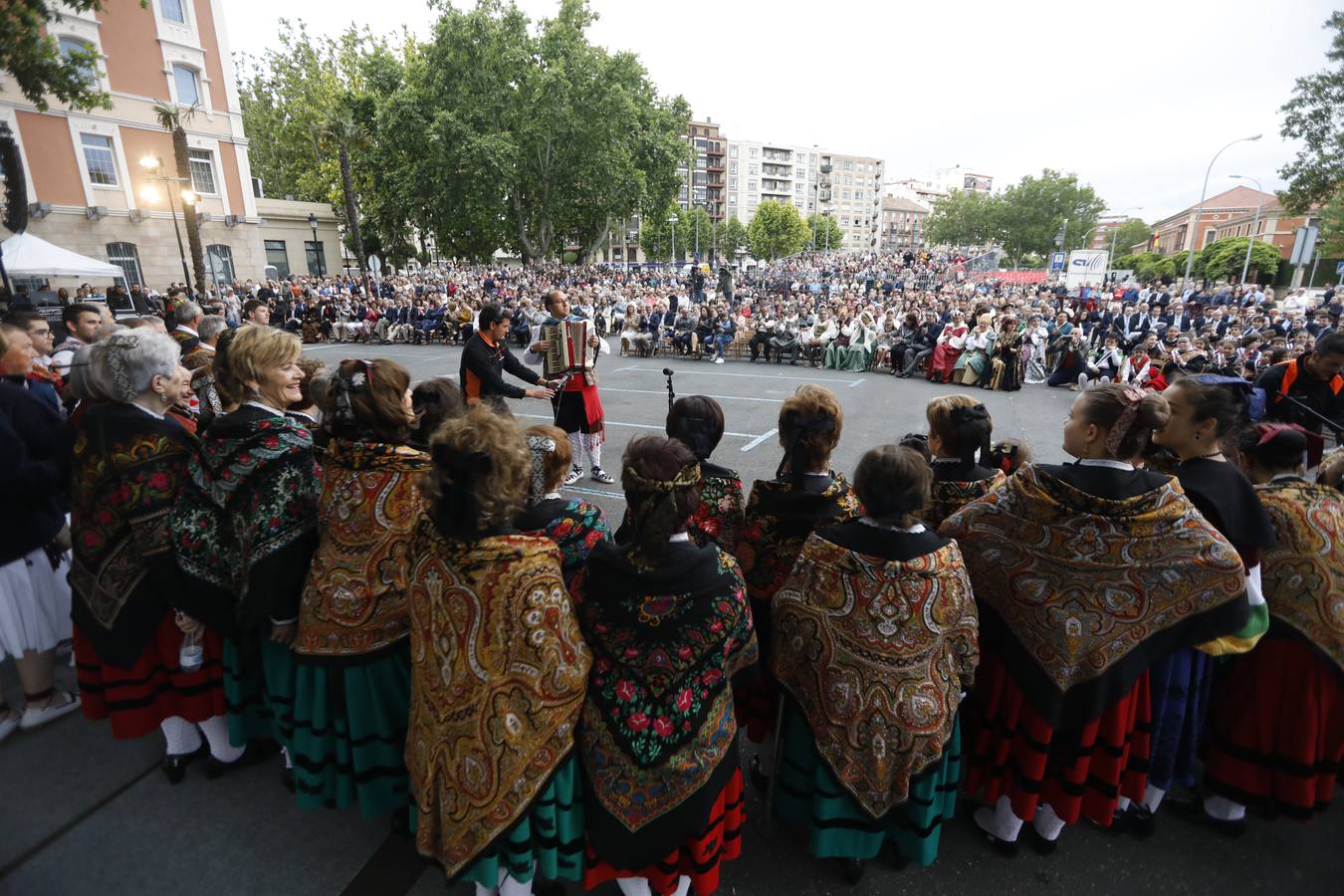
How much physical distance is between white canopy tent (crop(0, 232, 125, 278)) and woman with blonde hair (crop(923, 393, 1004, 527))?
69.0ft

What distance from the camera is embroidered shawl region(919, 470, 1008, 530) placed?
9.01 feet

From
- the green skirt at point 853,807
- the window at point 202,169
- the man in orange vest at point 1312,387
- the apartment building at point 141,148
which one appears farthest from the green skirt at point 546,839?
the window at point 202,169

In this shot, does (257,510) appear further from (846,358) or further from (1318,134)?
(1318,134)

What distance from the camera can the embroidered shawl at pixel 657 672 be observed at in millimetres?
1848

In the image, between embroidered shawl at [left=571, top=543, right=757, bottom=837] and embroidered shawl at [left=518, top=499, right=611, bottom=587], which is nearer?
embroidered shawl at [left=571, top=543, right=757, bottom=837]

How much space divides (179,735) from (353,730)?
123cm

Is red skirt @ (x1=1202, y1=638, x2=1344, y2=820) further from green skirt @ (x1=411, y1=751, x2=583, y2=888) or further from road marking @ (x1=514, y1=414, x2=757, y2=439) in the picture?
road marking @ (x1=514, y1=414, x2=757, y2=439)

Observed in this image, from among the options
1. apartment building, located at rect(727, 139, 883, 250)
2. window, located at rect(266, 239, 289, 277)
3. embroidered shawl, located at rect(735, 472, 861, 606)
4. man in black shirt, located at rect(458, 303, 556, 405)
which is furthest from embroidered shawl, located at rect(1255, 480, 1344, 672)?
apartment building, located at rect(727, 139, 883, 250)

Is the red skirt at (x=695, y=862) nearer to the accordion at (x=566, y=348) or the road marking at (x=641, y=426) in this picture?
the accordion at (x=566, y=348)

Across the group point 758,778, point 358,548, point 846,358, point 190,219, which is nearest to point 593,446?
point 758,778

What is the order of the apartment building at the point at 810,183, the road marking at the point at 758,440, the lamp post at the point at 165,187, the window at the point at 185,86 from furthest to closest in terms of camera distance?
the apartment building at the point at 810,183, the window at the point at 185,86, the lamp post at the point at 165,187, the road marking at the point at 758,440

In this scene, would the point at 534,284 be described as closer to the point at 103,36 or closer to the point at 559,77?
the point at 559,77

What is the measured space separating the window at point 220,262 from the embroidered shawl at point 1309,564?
38262 mm

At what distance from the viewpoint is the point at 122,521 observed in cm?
261
